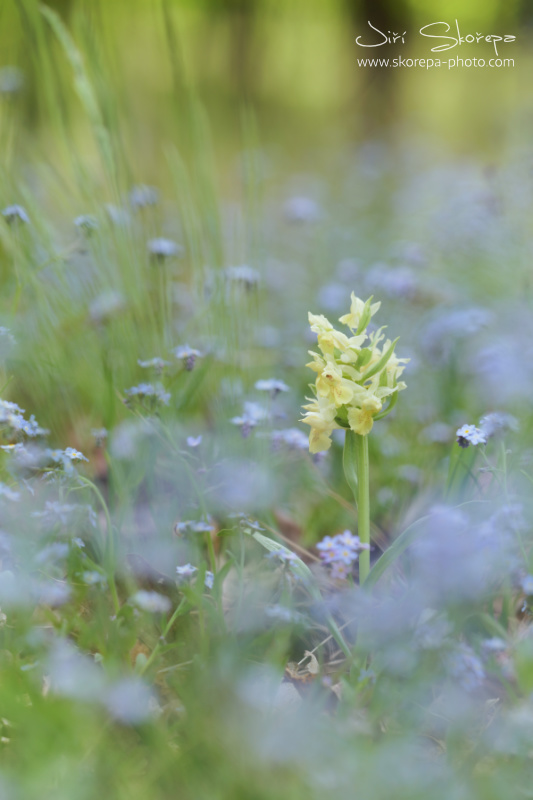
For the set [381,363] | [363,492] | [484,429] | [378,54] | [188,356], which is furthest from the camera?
[378,54]

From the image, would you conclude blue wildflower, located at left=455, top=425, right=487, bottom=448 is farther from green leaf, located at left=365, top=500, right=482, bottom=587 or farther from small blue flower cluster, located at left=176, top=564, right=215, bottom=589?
small blue flower cluster, located at left=176, top=564, right=215, bottom=589

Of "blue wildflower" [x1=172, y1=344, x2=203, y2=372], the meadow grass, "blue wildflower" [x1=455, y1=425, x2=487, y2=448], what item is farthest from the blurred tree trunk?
"blue wildflower" [x1=455, y1=425, x2=487, y2=448]

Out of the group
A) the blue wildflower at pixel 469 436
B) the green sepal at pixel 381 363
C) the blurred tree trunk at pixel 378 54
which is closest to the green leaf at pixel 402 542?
the blue wildflower at pixel 469 436

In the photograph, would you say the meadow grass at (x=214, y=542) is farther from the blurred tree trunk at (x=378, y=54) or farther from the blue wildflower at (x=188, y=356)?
the blurred tree trunk at (x=378, y=54)

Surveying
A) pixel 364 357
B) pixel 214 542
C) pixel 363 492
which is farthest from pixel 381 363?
pixel 214 542

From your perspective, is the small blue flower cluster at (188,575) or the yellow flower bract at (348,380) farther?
the small blue flower cluster at (188,575)

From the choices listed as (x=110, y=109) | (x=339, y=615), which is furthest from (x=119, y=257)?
(x=339, y=615)

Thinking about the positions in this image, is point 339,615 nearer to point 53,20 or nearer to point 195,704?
point 195,704

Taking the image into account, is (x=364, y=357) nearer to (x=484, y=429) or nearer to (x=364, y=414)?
(x=364, y=414)

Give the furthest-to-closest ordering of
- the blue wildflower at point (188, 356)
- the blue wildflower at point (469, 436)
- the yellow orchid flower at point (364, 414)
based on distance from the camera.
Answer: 1. the blue wildflower at point (188, 356)
2. the blue wildflower at point (469, 436)
3. the yellow orchid flower at point (364, 414)

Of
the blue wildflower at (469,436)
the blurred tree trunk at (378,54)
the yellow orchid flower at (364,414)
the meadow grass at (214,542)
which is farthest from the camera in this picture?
the blurred tree trunk at (378,54)

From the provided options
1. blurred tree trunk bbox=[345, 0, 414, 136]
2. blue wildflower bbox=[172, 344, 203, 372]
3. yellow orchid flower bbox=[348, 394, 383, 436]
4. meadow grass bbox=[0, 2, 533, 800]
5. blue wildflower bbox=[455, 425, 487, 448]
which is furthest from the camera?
blurred tree trunk bbox=[345, 0, 414, 136]
